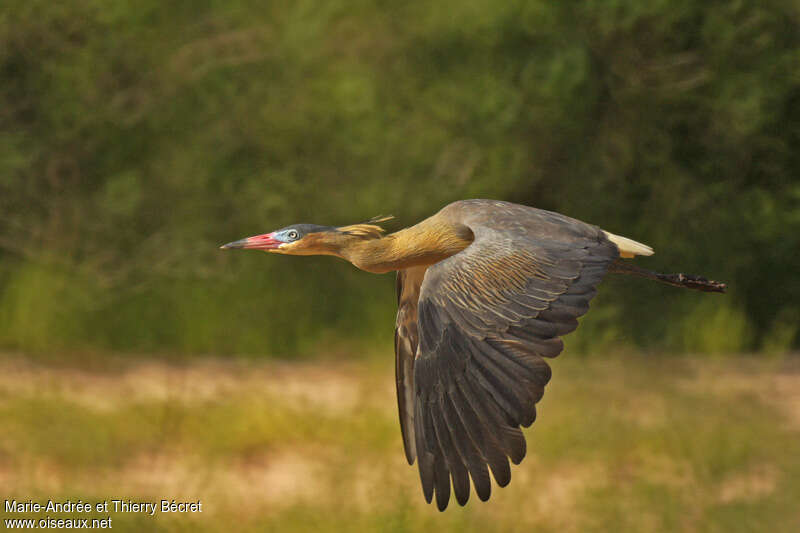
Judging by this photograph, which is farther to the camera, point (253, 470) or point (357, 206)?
point (357, 206)

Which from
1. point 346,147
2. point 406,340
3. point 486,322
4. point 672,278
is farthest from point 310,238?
point 346,147

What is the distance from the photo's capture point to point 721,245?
9.38m

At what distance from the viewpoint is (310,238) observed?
4.64 m

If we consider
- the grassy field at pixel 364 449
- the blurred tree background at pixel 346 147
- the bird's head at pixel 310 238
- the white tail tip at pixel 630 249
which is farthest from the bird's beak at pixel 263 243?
the blurred tree background at pixel 346 147

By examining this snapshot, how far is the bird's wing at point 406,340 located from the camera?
5074mm

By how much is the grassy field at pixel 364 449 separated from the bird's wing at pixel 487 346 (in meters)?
2.26

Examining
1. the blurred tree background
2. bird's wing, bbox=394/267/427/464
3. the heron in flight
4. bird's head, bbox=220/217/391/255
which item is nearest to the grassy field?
the blurred tree background

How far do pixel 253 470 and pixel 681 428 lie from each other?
2.77 meters

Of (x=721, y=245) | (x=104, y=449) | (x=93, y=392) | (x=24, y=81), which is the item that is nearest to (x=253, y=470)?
(x=104, y=449)

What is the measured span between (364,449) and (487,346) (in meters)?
3.50

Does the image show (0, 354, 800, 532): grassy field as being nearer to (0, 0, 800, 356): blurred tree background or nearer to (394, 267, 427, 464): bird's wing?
(0, 0, 800, 356): blurred tree background

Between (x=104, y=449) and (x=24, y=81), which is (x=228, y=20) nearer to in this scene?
(x=24, y=81)

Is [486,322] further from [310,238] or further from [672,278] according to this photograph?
[672,278]

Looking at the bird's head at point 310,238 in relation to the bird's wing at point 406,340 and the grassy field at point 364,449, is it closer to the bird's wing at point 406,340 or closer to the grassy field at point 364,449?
the bird's wing at point 406,340
